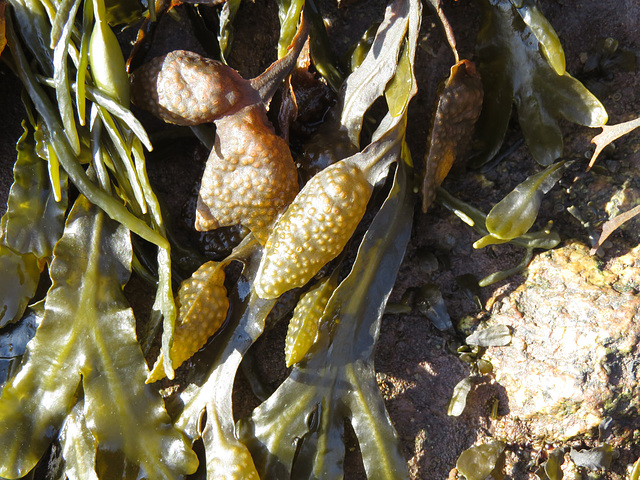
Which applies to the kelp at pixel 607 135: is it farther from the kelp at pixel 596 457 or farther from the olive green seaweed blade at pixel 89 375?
the olive green seaweed blade at pixel 89 375

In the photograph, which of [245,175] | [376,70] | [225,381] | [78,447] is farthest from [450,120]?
[78,447]

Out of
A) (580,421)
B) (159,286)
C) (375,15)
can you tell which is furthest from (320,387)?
(375,15)

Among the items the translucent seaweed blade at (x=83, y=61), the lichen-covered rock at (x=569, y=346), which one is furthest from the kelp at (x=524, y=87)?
the translucent seaweed blade at (x=83, y=61)

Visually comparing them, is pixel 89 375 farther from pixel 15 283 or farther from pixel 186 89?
pixel 186 89

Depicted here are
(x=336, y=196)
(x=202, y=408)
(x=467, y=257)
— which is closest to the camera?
(x=336, y=196)

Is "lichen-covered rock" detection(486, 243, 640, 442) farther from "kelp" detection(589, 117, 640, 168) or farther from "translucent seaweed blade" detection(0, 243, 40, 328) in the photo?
"translucent seaweed blade" detection(0, 243, 40, 328)

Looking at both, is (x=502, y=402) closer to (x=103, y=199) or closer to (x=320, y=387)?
(x=320, y=387)
